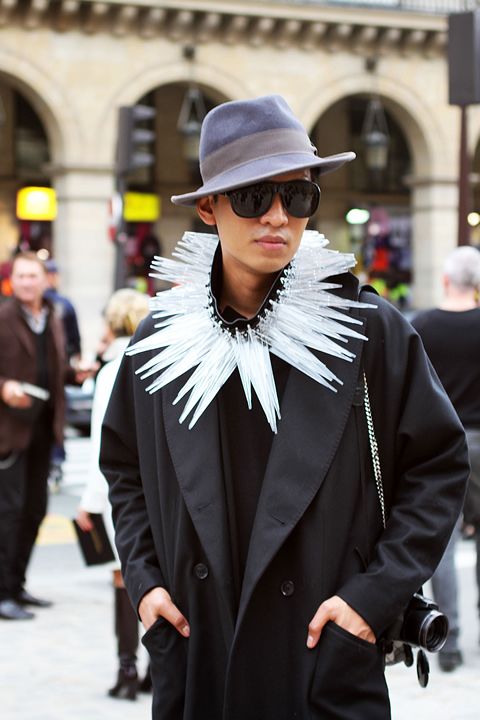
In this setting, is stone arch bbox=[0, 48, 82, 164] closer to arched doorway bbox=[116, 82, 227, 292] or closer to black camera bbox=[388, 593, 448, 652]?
arched doorway bbox=[116, 82, 227, 292]

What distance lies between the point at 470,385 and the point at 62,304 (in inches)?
317

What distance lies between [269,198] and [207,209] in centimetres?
26

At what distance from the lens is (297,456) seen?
2.79 meters

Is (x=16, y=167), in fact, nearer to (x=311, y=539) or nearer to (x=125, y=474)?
(x=125, y=474)

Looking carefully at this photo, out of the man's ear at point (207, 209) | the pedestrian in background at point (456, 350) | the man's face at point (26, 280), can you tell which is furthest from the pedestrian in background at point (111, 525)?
the man's ear at point (207, 209)

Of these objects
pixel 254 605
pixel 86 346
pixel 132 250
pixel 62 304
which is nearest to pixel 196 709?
pixel 254 605

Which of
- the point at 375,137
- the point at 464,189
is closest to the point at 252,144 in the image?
the point at 464,189

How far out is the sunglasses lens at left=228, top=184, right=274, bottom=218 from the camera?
2.87 meters

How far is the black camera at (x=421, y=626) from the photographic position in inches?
114

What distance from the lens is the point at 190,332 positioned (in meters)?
3.13

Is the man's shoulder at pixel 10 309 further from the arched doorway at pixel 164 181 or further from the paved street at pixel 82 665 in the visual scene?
the arched doorway at pixel 164 181

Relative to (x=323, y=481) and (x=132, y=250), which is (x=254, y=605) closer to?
(x=323, y=481)

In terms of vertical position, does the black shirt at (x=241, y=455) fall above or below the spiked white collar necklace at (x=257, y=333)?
below

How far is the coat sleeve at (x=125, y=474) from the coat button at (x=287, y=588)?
15.2 inches
